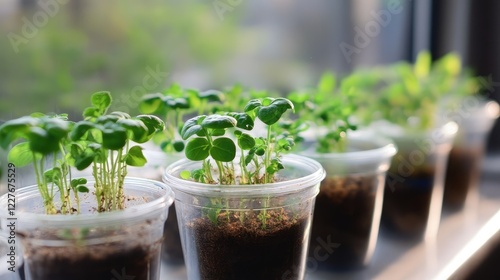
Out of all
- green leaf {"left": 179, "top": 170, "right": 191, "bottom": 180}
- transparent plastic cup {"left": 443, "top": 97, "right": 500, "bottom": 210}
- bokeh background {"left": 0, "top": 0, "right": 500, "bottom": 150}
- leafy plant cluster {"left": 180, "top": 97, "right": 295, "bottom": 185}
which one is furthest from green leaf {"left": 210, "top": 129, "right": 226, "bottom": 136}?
transparent plastic cup {"left": 443, "top": 97, "right": 500, "bottom": 210}

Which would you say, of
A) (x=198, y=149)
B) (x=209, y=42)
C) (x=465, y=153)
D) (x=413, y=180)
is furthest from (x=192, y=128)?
(x=465, y=153)

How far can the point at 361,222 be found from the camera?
42.7 inches

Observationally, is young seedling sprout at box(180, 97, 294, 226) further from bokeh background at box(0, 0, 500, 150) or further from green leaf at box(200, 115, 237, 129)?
bokeh background at box(0, 0, 500, 150)

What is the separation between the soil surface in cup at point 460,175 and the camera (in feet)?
5.07

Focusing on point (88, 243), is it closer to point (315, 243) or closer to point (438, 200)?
point (315, 243)

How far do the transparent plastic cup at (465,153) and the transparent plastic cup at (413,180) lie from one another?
8.0 inches

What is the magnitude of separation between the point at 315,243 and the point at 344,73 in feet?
2.78

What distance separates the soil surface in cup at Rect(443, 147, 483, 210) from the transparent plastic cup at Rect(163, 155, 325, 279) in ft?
2.74

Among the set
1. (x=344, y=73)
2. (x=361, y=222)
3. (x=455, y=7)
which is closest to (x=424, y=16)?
(x=455, y=7)

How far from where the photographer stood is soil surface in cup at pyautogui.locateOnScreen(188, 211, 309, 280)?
822mm

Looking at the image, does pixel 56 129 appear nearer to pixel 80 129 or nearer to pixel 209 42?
pixel 80 129

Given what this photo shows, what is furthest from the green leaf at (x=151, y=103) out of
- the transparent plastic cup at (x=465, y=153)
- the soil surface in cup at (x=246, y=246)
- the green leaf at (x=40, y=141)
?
the transparent plastic cup at (x=465, y=153)

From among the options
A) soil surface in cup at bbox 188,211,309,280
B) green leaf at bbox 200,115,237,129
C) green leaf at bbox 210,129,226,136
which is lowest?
soil surface in cup at bbox 188,211,309,280

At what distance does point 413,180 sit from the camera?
133cm
